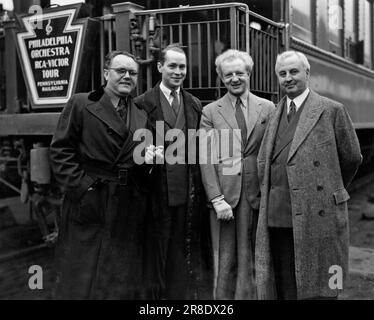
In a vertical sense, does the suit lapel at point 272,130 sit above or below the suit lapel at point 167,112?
below

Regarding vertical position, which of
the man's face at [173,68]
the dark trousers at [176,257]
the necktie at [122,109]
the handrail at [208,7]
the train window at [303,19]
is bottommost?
the dark trousers at [176,257]

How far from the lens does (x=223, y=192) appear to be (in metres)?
2.99

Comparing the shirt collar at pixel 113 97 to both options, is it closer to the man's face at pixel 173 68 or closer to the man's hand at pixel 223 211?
the man's face at pixel 173 68

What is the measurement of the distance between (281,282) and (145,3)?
3350 mm

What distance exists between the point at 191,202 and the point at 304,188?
699 millimetres

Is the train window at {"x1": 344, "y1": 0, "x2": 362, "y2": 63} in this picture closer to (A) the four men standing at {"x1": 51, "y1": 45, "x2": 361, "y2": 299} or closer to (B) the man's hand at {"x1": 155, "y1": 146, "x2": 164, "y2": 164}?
(A) the four men standing at {"x1": 51, "y1": 45, "x2": 361, "y2": 299}

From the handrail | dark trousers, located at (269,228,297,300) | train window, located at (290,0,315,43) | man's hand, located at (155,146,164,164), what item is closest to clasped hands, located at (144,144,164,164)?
man's hand, located at (155,146,164,164)

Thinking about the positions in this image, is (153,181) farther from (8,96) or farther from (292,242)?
(8,96)

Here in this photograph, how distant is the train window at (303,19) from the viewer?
5141mm

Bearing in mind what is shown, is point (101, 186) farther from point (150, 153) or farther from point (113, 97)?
point (113, 97)

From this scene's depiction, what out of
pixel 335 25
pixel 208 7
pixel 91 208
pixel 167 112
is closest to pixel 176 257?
pixel 91 208

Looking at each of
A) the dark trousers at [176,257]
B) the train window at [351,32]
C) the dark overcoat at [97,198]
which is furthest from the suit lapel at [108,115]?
the train window at [351,32]

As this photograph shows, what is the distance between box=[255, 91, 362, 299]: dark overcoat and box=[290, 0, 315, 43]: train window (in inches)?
103

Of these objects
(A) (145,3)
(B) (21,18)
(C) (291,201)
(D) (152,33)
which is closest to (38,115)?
(B) (21,18)
